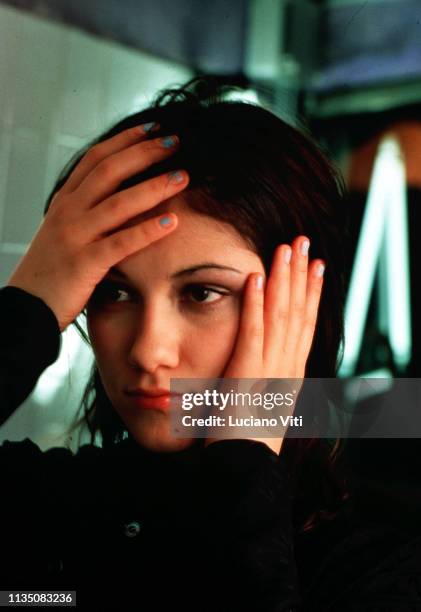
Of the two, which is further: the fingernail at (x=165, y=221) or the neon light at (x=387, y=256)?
the neon light at (x=387, y=256)

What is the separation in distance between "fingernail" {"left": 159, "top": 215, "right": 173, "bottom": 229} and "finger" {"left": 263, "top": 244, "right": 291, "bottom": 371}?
0.11 m

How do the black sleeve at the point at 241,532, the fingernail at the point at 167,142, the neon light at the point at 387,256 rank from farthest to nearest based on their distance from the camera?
the neon light at the point at 387,256 → the fingernail at the point at 167,142 → the black sleeve at the point at 241,532

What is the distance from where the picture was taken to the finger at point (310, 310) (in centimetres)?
61

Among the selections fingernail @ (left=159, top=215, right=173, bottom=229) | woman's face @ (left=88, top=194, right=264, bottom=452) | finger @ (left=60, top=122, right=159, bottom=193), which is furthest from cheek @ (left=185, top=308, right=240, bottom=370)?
finger @ (left=60, top=122, right=159, bottom=193)

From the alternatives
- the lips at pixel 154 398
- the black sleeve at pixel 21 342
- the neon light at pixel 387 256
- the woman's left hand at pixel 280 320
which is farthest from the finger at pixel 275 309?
the neon light at pixel 387 256

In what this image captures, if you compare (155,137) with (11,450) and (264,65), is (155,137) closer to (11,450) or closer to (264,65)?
(264,65)

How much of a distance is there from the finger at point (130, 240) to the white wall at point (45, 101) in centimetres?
15

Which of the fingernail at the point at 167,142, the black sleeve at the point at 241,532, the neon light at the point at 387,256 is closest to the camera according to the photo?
the black sleeve at the point at 241,532

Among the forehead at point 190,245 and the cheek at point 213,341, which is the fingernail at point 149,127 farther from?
the cheek at point 213,341

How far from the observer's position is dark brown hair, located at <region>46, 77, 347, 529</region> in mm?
602

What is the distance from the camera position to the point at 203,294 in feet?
1.91

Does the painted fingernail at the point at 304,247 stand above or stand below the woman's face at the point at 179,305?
above

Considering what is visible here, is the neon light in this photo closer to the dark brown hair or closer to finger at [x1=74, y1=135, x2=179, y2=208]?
the dark brown hair

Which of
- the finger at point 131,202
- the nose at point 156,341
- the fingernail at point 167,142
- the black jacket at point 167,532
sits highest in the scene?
the fingernail at point 167,142
